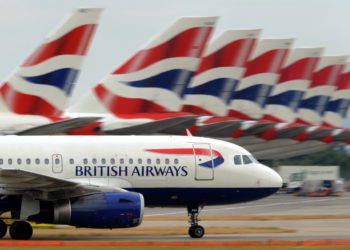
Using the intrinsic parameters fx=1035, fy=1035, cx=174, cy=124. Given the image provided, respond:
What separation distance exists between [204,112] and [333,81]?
26.3 meters

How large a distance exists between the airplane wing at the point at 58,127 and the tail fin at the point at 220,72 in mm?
16412

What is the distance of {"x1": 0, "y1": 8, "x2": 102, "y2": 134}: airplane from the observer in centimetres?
4166

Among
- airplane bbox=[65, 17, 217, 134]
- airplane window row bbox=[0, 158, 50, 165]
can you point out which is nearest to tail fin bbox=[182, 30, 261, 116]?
airplane bbox=[65, 17, 217, 134]

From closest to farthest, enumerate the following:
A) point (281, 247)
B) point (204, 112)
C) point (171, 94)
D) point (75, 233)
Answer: point (281, 247) → point (75, 233) → point (171, 94) → point (204, 112)

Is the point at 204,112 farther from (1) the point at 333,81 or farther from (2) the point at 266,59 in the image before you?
(1) the point at 333,81

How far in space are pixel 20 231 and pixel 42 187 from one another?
141 cm

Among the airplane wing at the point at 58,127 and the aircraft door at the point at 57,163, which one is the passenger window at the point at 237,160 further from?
the airplane wing at the point at 58,127

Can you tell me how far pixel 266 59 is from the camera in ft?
228

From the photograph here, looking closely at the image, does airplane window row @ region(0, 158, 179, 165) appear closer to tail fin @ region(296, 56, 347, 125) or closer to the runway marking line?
the runway marking line

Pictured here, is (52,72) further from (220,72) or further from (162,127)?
(220,72)

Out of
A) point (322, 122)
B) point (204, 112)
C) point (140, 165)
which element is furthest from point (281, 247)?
point (322, 122)

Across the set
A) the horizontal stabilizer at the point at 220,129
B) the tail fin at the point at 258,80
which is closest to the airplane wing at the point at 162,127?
the horizontal stabilizer at the point at 220,129

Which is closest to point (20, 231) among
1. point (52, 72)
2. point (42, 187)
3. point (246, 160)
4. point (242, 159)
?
point (42, 187)

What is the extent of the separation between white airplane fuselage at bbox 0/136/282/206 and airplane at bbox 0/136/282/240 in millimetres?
29
